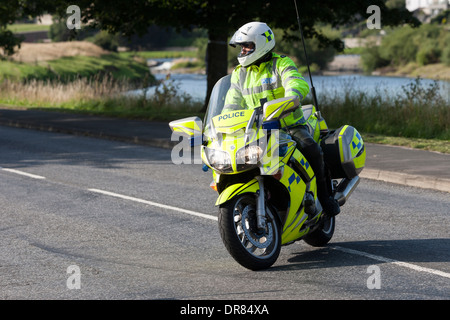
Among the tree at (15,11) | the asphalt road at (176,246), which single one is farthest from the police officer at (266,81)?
the tree at (15,11)

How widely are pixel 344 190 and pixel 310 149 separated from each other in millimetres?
860

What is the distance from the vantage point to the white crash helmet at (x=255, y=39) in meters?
6.40

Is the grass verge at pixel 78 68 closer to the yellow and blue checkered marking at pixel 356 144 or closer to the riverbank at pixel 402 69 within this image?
Answer: the riverbank at pixel 402 69

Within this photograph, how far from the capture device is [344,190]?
7355mm

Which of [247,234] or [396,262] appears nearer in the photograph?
[247,234]

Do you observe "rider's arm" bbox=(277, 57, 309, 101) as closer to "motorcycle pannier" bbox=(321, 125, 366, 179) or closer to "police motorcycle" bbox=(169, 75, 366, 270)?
"police motorcycle" bbox=(169, 75, 366, 270)

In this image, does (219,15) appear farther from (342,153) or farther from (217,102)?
(217,102)

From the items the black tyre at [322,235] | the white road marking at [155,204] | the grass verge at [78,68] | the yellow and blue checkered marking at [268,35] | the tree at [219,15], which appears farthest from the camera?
the grass verge at [78,68]

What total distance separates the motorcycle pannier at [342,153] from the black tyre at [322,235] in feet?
1.54

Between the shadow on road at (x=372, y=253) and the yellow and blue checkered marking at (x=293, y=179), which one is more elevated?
the yellow and blue checkered marking at (x=293, y=179)

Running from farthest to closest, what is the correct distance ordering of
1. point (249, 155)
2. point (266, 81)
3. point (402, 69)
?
1. point (402, 69)
2. point (266, 81)
3. point (249, 155)

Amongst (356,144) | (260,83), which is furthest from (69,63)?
(260,83)

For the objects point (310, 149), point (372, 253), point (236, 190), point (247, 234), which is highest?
point (310, 149)

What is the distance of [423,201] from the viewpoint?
9812 millimetres
